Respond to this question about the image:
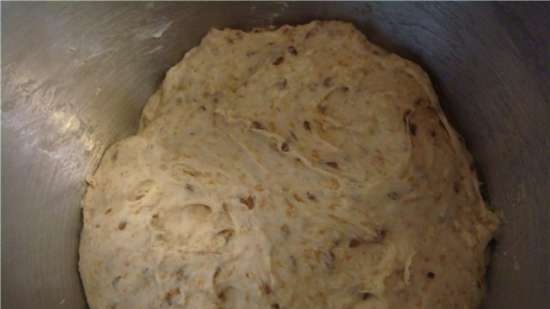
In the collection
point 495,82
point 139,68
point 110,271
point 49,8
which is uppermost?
point 49,8

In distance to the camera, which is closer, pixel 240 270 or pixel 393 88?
pixel 240 270

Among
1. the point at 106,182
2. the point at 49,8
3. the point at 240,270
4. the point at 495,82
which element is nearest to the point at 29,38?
the point at 49,8

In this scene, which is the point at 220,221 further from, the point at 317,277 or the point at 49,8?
the point at 49,8

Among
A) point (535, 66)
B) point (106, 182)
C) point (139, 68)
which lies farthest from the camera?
point (139, 68)

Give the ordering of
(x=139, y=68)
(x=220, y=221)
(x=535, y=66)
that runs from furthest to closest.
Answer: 1. (x=139, y=68)
2. (x=220, y=221)
3. (x=535, y=66)
